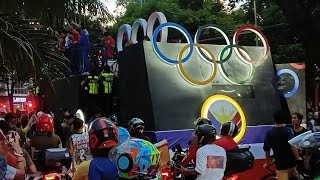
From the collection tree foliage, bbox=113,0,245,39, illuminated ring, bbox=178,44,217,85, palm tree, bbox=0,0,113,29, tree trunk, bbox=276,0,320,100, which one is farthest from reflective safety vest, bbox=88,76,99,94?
tree foliage, bbox=113,0,245,39

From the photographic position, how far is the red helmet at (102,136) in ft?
12.7

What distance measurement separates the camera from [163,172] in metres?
7.43

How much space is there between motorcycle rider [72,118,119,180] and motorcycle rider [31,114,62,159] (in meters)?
4.04

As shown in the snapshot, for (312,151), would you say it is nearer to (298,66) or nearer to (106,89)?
(298,66)

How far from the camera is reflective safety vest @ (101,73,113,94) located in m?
14.0

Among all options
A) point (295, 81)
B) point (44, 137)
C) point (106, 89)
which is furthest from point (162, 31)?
point (44, 137)

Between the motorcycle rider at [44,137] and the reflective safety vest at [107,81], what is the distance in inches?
234

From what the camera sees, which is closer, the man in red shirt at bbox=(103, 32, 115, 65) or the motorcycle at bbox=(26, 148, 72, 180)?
the motorcycle at bbox=(26, 148, 72, 180)

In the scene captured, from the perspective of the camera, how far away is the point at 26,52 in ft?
24.4

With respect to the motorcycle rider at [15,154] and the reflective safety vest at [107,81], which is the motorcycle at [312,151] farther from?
the reflective safety vest at [107,81]

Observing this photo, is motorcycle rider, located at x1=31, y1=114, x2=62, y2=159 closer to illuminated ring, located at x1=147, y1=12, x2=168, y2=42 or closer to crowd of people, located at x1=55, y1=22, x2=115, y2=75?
illuminated ring, located at x1=147, y1=12, x2=168, y2=42

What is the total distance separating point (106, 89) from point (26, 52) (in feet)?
22.1

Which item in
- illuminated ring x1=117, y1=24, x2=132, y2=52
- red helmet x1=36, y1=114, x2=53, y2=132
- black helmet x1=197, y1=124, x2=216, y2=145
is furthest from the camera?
illuminated ring x1=117, y1=24, x2=132, y2=52

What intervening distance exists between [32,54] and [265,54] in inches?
287
